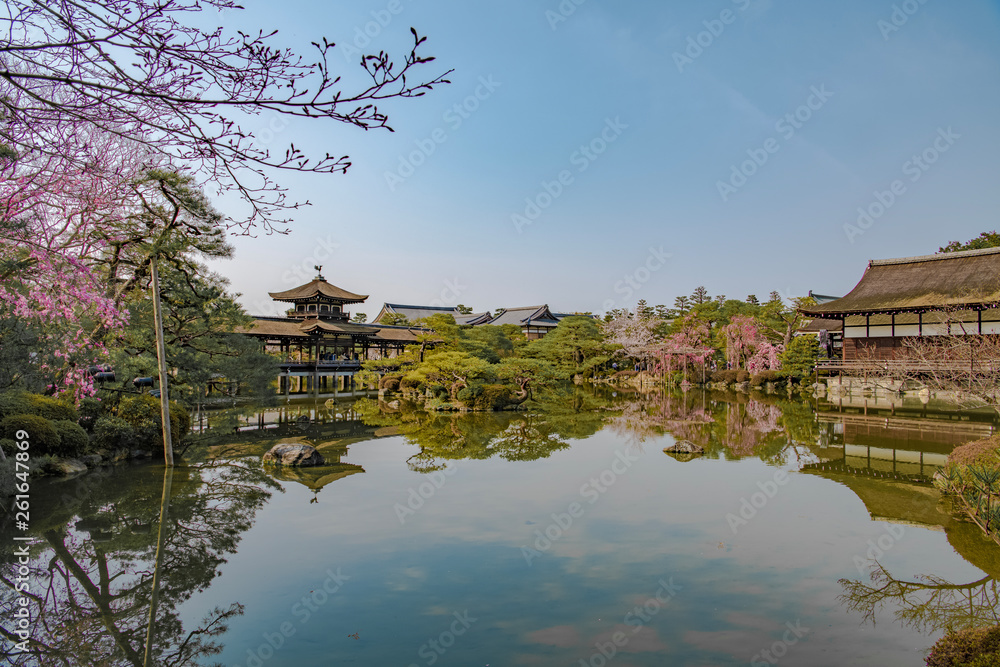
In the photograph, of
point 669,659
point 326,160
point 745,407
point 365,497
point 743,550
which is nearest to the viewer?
point 326,160

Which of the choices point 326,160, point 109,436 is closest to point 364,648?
point 326,160

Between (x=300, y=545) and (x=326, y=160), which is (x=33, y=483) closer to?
(x=300, y=545)

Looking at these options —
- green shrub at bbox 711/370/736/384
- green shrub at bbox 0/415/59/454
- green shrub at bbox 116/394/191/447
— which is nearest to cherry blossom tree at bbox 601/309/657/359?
green shrub at bbox 711/370/736/384

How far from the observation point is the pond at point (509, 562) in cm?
451

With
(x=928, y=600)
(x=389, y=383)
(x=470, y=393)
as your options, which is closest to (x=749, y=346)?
(x=470, y=393)

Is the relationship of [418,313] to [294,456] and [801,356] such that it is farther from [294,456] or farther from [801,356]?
[294,456]

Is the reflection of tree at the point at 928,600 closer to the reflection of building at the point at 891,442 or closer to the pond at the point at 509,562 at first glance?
the pond at the point at 509,562

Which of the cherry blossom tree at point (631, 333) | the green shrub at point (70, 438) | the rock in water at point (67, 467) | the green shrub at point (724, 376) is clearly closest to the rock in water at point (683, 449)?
the rock in water at point (67, 467)

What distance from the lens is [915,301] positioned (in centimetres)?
2308

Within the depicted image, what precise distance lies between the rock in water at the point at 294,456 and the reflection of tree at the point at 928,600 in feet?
29.1

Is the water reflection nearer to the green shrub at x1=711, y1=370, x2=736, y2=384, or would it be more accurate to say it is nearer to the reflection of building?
the reflection of building

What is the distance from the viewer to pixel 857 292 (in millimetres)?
25938

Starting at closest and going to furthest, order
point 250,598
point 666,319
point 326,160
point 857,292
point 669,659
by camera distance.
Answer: point 326,160 → point 669,659 → point 250,598 → point 857,292 → point 666,319

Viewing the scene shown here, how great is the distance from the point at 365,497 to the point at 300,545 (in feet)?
7.19
